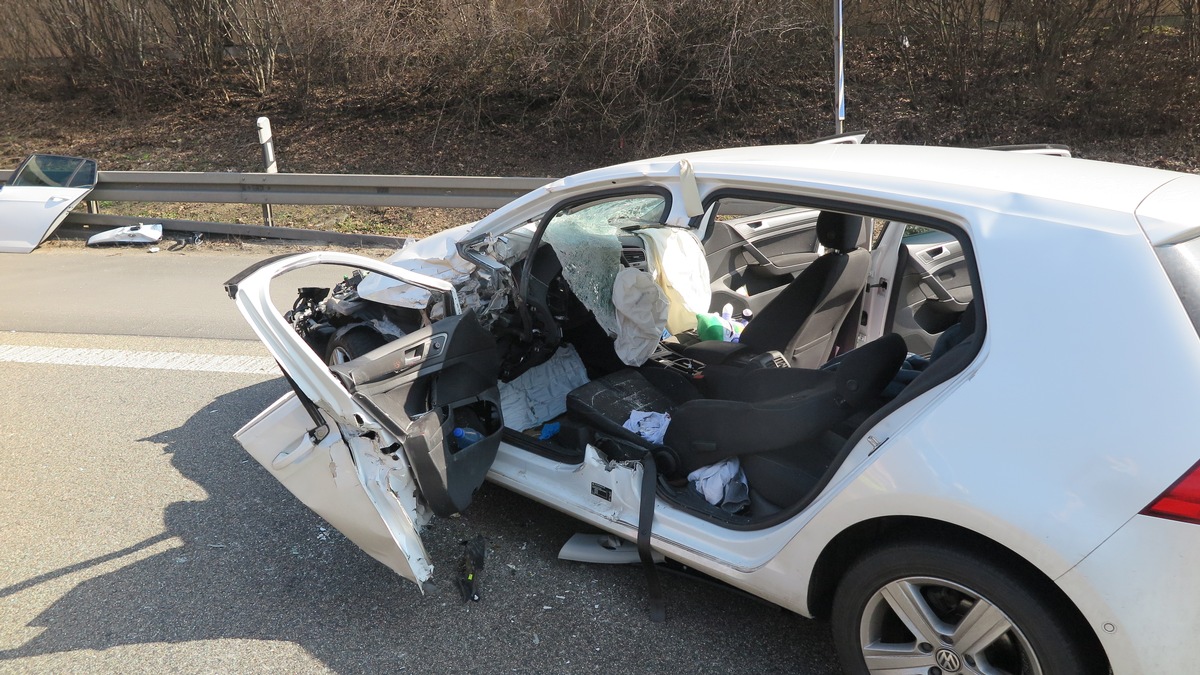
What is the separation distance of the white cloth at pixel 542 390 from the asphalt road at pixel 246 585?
382mm

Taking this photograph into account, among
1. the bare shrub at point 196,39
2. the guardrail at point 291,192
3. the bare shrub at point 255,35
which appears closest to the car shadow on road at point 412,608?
the guardrail at point 291,192

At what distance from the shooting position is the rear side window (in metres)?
1.97

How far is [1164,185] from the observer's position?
8.04ft

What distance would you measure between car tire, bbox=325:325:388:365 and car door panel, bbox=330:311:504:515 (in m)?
0.41

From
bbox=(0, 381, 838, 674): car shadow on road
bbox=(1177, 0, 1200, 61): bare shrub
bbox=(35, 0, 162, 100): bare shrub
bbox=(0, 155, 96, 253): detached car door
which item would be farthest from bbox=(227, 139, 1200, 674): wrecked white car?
bbox=(35, 0, 162, 100): bare shrub

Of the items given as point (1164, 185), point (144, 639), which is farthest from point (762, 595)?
point (144, 639)

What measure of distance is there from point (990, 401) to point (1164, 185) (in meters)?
0.94

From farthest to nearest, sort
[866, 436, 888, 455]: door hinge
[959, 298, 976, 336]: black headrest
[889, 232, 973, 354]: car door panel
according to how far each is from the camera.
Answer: [889, 232, 973, 354]: car door panel → [959, 298, 976, 336]: black headrest → [866, 436, 888, 455]: door hinge

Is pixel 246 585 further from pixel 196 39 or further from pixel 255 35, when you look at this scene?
pixel 196 39

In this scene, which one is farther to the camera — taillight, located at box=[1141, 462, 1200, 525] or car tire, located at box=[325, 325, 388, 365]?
car tire, located at box=[325, 325, 388, 365]

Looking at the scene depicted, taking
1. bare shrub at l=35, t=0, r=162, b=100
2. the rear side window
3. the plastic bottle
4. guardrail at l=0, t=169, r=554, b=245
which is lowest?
guardrail at l=0, t=169, r=554, b=245

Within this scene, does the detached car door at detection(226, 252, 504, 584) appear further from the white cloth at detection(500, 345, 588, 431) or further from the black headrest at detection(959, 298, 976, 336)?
the black headrest at detection(959, 298, 976, 336)

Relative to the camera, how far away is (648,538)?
2.96 m

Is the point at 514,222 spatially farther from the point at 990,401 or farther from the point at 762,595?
the point at 990,401
